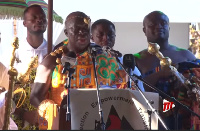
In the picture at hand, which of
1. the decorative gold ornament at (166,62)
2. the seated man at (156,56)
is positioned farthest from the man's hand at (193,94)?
the seated man at (156,56)

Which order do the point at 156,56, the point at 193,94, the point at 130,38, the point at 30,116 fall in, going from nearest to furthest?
the point at 193,94, the point at 156,56, the point at 30,116, the point at 130,38

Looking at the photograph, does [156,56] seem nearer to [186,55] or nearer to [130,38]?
[186,55]

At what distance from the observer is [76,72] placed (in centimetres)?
299

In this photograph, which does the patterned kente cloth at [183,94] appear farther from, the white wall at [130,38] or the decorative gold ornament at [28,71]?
the white wall at [130,38]

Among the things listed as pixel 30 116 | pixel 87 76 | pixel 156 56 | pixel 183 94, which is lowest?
pixel 30 116

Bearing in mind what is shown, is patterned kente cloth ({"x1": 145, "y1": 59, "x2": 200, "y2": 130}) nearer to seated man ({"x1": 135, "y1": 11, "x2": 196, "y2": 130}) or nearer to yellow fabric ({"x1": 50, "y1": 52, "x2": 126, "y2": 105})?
seated man ({"x1": 135, "y1": 11, "x2": 196, "y2": 130})

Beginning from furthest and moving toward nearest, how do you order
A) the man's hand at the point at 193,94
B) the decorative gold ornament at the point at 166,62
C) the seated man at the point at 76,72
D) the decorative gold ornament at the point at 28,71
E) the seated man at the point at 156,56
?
1. the seated man at the point at 156,56
2. the decorative gold ornament at the point at 28,71
3. the seated man at the point at 76,72
4. the man's hand at the point at 193,94
5. the decorative gold ornament at the point at 166,62

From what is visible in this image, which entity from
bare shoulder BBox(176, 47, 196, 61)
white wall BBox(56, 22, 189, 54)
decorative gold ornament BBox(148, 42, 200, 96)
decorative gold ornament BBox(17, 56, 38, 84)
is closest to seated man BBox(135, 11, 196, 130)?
bare shoulder BBox(176, 47, 196, 61)

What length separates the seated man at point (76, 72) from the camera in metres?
2.95

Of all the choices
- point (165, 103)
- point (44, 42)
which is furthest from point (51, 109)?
point (44, 42)

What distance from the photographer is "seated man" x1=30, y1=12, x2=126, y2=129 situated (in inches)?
116

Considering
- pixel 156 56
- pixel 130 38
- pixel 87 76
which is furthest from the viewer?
pixel 130 38

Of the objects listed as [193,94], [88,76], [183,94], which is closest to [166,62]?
[193,94]

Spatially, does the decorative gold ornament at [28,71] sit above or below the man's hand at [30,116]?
above
